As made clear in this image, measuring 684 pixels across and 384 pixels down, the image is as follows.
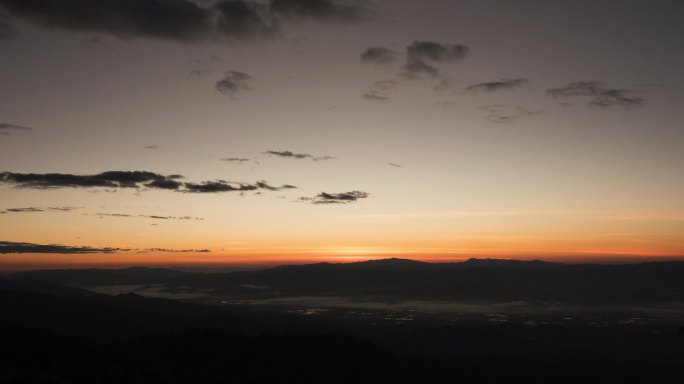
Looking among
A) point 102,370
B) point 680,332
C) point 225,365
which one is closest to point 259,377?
point 225,365

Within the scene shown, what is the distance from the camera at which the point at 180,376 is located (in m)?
136

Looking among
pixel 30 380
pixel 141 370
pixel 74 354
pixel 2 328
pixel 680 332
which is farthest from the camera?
pixel 2 328

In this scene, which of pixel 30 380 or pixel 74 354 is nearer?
pixel 30 380

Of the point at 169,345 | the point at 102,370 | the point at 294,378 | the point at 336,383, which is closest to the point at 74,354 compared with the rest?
the point at 102,370

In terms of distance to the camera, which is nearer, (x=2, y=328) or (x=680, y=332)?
(x=680, y=332)

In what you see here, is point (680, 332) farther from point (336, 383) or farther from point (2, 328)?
point (2, 328)

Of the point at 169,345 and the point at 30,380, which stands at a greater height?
the point at 30,380

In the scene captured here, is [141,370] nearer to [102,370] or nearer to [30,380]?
[102,370]

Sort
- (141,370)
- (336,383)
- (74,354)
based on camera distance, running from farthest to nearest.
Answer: (336,383) → (74,354) → (141,370)

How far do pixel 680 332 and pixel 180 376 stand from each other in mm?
116308

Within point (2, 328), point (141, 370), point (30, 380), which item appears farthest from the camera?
point (2, 328)

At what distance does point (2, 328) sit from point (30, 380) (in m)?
115

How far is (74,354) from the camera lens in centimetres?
15362

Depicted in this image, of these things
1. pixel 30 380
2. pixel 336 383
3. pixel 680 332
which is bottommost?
pixel 336 383
